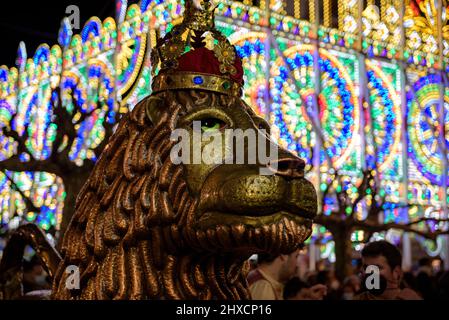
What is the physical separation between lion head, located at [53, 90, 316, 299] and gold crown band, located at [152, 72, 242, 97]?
0.05ft

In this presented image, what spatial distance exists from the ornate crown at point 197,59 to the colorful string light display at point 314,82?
1129 centimetres

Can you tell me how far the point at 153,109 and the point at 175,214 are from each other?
273 mm

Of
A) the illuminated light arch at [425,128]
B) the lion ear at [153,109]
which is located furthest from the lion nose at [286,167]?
the illuminated light arch at [425,128]

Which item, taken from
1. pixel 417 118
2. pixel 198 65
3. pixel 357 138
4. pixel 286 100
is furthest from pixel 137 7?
pixel 198 65

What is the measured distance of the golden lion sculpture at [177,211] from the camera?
4.53 feet

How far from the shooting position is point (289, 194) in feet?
4.59

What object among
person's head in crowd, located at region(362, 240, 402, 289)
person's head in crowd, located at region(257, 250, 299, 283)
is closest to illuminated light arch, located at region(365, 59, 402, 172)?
person's head in crowd, located at region(257, 250, 299, 283)

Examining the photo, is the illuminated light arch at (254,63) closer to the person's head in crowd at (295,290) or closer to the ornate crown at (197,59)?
the person's head in crowd at (295,290)

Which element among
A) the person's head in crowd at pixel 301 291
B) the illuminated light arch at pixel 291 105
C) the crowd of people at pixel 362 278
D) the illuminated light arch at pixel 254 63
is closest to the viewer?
the crowd of people at pixel 362 278

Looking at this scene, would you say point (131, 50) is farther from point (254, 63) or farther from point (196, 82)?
point (196, 82)

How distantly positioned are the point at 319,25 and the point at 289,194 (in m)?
15.8

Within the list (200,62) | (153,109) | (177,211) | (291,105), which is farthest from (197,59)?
(291,105)

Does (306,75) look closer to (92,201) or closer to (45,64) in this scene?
(45,64)

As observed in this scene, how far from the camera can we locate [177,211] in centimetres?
147
